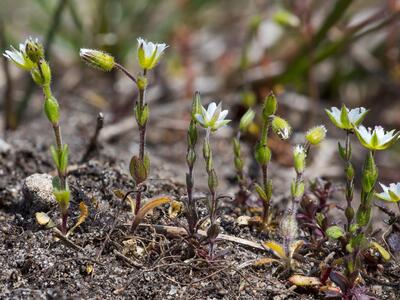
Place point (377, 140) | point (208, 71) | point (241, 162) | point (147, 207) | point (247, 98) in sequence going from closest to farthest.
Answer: point (377, 140), point (147, 207), point (241, 162), point (247, 98), point (208, 71)

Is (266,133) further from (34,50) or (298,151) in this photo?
(34,50)

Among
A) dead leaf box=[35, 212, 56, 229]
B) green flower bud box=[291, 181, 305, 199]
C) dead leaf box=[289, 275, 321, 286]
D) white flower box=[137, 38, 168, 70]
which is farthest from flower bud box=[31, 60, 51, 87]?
dead leaf box=[289, 275, 321, 286]

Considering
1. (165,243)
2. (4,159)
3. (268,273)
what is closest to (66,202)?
(165,243)

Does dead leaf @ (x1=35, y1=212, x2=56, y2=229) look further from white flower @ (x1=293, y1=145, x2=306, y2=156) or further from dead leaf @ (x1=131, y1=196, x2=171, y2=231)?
white flower @ (x1=293, y1=145, x2=306, y2=156)

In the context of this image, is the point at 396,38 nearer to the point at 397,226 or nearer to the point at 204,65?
the point at 204,65

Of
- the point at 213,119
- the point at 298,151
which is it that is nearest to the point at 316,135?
the point at 298,151
